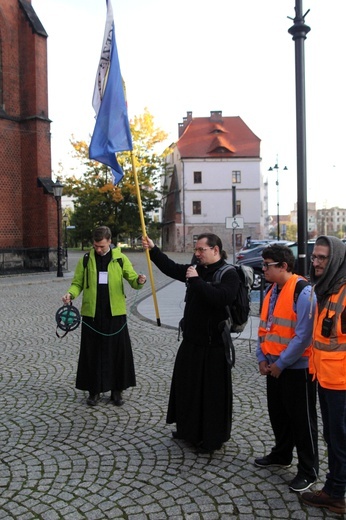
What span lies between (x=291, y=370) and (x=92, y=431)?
217 centimetres

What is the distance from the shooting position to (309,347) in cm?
341

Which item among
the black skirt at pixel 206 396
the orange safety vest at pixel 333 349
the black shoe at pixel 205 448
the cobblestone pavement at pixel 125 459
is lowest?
the cobblestone pavement at pixel 125 459

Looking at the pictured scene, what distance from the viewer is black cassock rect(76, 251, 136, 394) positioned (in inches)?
208

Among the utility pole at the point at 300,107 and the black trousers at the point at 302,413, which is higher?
the utility pole at the point at 300,107

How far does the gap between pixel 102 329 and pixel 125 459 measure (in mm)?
1663

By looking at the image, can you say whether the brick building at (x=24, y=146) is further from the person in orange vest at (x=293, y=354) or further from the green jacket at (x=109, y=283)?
the person in orange vest at (x=293, y=354)

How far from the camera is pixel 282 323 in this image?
3.53 metres

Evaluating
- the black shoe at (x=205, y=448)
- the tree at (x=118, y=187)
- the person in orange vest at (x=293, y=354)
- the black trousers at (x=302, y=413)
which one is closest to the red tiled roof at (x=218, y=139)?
the tree at (x=118, y=187)

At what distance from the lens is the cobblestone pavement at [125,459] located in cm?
323

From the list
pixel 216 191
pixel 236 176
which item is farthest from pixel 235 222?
pixel 236 176

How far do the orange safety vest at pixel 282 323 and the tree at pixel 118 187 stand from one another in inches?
1277

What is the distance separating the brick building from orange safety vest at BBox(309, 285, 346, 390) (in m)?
22.5

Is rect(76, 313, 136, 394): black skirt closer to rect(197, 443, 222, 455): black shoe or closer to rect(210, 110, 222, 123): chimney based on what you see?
rect(197, 443, 222, 455): black shoe

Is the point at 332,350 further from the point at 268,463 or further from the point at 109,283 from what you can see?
the point at 109,283
